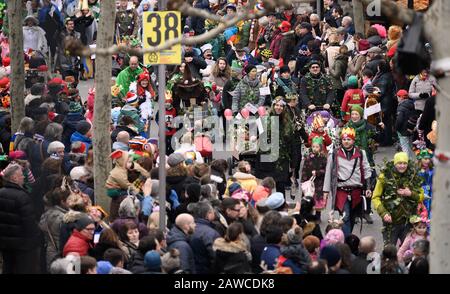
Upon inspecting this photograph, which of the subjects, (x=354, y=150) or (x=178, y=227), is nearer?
(x=178, y=227)

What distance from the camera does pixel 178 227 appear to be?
13906 mm

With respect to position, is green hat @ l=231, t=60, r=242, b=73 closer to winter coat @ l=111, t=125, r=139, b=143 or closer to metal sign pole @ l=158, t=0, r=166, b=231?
winter coat @ l=111, t=125, r=139, b=143

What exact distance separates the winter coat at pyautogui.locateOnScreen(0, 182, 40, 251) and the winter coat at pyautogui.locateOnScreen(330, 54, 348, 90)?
1116 cm

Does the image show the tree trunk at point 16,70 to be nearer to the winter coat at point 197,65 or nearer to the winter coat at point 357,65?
the winter coat at point 197,65

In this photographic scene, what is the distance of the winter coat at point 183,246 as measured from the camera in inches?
Result: 524

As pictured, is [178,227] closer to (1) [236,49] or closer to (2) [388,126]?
(2) [388,126]

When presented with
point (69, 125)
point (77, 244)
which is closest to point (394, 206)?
point (77, 244)

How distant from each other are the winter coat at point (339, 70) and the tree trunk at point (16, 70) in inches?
232

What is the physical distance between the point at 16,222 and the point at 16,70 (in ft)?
23.6

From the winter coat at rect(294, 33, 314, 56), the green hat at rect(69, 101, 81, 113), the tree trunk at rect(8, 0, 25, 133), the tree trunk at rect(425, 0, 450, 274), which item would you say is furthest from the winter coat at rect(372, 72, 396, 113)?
the tree trunk at rect(425, 0, 450, 274)

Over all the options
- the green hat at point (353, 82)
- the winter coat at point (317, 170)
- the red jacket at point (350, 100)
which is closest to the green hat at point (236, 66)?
the green hat at point (353, 82)

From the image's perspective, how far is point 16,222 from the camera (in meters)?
14.5

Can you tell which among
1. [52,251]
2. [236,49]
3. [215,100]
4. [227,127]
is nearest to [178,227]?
[52,251]

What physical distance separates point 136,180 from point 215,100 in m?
7.43
